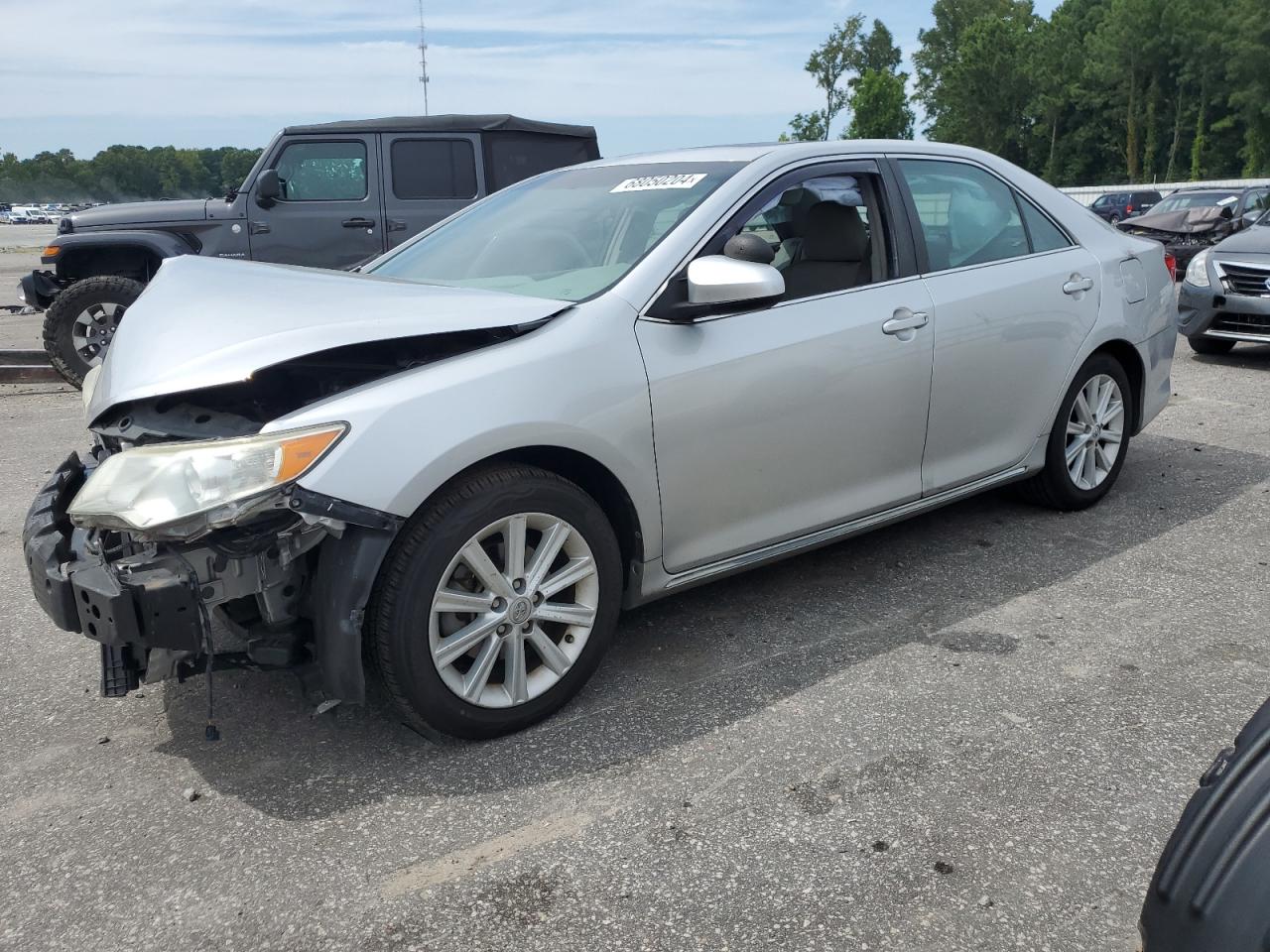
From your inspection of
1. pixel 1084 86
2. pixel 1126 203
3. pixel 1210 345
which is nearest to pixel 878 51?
pixel 1084 86

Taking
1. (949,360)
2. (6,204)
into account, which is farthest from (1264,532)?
(6,204)

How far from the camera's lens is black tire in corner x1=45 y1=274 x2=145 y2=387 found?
28.8 ft

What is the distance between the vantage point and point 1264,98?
62.3 metres

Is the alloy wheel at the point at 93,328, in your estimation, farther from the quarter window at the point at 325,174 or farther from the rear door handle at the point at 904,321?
the rear door handle at the point at 904,321

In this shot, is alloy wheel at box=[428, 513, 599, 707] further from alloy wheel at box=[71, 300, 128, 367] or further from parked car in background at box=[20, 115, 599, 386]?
alloy wheel at box=[71, 300, 128, 367]

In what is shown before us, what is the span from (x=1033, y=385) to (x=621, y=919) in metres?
2.99

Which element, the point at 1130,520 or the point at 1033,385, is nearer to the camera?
the point at 1033,385

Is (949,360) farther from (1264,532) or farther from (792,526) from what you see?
(1264,532)

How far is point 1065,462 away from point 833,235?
5.38 feet

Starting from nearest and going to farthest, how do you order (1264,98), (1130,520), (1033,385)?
1. (1033,385)
2. (1130,520)
3. (1264,98)

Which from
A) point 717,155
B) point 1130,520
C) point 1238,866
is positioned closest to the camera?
point 1238,866

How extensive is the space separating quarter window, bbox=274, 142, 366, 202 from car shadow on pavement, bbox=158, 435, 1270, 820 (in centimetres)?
613

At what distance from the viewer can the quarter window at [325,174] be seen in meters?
9.13

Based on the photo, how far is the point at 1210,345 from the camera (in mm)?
9594
